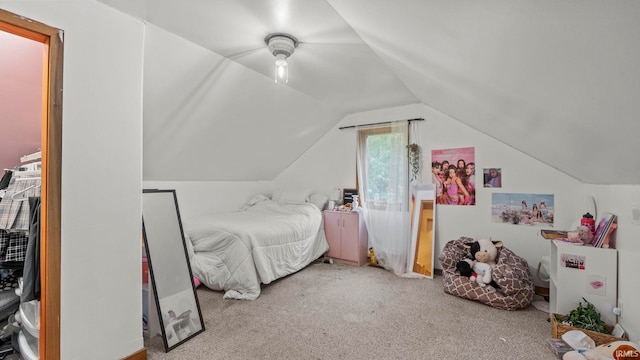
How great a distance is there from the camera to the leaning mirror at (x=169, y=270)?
2.04 meters

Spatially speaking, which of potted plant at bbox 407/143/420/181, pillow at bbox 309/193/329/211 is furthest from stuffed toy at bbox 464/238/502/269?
pillow at bbox 309/193/329/211

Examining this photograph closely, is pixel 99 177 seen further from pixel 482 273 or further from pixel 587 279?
pixel 587 279

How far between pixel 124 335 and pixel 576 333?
304 cm

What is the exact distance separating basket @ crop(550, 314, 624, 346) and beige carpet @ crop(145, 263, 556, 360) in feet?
0.37

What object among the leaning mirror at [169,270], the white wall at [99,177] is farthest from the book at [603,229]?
the white wall at [99,177]

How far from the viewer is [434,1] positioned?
3.38 feet

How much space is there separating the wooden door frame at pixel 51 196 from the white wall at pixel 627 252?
3.45 metres

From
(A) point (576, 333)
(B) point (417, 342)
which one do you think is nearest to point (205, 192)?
(B) point (417, 342)

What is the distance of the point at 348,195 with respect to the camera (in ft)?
14.4

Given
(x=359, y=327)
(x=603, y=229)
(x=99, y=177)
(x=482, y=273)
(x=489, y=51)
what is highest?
(x=489, y=51)

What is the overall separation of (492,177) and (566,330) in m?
1.76

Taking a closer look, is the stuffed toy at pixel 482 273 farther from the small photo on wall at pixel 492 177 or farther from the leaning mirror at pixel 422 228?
the small photo on wall at pixel 492 177

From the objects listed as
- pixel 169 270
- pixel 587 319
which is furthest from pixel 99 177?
pixel 587 319

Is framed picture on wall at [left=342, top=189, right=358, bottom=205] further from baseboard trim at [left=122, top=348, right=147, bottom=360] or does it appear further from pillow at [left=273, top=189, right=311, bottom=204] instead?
baseboard trim at [left=122, top=348, right=147, bottom=360]
